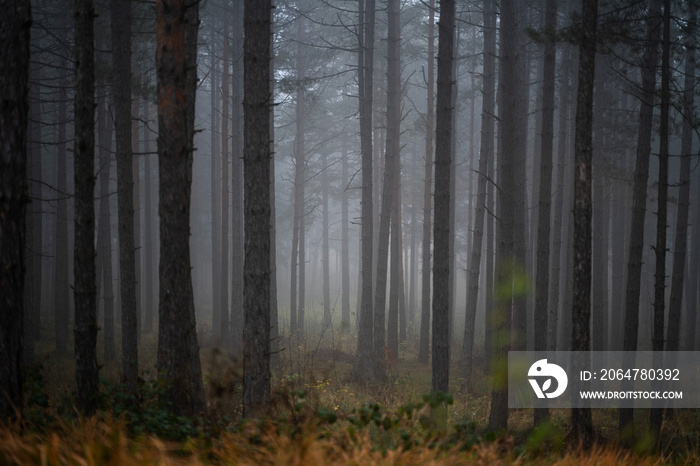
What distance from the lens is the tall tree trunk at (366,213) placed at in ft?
44.8

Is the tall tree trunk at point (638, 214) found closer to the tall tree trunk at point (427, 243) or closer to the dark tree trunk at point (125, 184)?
the tall tree trunk at point (427, 243)

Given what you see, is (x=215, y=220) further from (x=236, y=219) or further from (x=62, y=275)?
(x=62, y=275)

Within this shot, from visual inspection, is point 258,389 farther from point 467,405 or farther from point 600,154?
point 600,154

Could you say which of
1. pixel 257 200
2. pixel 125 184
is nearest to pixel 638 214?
pixel 257 200

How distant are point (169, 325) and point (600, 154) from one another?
45.8ft

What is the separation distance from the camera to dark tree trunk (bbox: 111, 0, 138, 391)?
941 cm

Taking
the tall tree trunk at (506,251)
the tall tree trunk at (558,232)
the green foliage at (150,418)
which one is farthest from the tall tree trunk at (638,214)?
the green foliage at (150,418)

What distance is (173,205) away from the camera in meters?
6.60

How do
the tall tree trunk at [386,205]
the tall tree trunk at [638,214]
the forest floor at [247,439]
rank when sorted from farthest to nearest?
the tall tree trunk at [386,205], the tall tree trunk at [638,214], the forest floor at [247,439]

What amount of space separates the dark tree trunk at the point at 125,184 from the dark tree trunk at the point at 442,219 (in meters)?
5.68

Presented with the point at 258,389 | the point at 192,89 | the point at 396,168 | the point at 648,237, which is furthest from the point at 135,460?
the point at 648,237

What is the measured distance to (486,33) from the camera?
15.6m

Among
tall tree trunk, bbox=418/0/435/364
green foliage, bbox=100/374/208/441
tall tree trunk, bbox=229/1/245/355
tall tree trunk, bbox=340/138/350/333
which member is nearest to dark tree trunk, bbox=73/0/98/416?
green foliage, bbox=100/374/208/441

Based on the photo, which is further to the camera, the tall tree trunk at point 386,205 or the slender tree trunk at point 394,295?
the slender tree trunk at point 394,295
